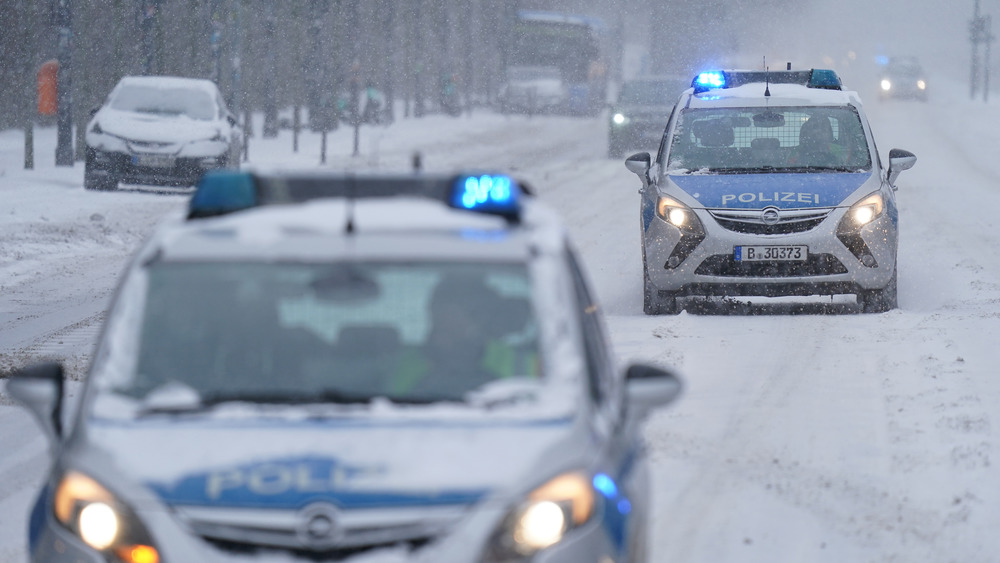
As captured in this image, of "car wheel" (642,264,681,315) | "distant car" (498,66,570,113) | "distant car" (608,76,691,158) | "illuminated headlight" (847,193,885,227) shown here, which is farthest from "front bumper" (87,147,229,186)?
"distant car" (498,66,570,113)

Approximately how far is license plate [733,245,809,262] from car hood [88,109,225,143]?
12.1 meters

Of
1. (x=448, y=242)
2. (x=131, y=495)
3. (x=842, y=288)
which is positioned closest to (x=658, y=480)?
(x=448, y=242)

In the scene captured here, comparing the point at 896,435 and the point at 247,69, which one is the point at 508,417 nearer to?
the point at 896,435

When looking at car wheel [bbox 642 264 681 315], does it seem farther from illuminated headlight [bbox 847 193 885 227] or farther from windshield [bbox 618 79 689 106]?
windshield [bbox 618 79 689 106]

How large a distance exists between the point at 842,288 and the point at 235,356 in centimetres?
784

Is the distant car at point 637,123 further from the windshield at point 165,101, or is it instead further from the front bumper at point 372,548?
the front bumper at point 372,548

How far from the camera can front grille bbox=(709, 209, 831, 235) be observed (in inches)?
437

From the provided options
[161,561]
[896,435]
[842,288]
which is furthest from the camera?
[842,288]

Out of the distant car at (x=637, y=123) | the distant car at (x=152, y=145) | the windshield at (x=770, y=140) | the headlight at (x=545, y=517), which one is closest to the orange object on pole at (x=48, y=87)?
the distant car at (x=152, y=145)

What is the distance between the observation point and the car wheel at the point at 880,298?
11371 mm

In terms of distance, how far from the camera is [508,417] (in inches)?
149

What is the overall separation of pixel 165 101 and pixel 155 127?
1152 millimetres

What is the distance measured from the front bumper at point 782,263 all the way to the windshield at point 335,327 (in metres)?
7.20

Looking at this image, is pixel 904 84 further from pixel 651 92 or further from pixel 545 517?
pixel 545 517
